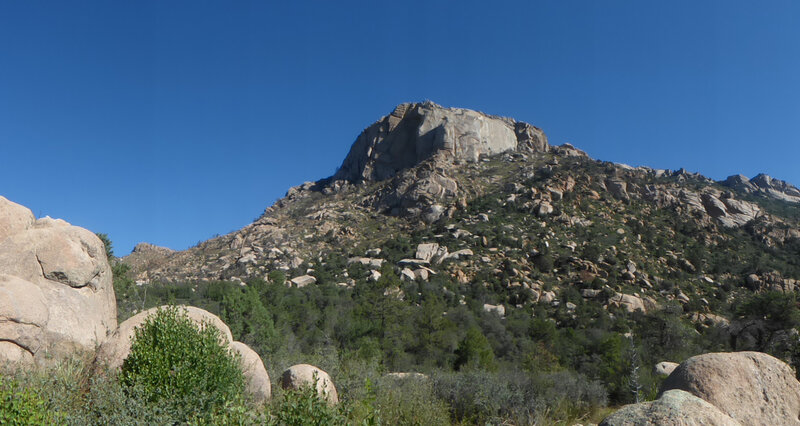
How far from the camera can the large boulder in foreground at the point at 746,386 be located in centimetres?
693

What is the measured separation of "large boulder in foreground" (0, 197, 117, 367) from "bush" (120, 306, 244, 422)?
1514mm

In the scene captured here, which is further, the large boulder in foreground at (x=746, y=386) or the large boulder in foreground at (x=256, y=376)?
the large boulder in foreground at (x=256, y=376)

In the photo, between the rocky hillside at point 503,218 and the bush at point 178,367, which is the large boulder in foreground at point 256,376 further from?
the rocky hillside at point 503,218

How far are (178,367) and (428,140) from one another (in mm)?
56174

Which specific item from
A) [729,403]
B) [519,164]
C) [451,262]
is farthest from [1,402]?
[519,164]

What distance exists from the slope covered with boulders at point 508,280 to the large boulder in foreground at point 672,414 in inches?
283

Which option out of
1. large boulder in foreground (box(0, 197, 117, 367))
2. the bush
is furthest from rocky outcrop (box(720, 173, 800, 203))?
large boulder in foreground (box(0, 197, 117, 367))

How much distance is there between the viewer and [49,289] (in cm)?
871

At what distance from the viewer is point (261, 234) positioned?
44.6 m

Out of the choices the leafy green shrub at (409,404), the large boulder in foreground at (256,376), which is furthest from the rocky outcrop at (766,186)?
the large boulder in foreground at (256,376)

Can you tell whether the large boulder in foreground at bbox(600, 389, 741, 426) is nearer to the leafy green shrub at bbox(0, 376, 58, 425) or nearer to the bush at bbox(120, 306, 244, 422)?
the bush at bbox(120, 306, 244, 422)

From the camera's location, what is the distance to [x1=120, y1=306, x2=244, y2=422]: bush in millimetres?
6906

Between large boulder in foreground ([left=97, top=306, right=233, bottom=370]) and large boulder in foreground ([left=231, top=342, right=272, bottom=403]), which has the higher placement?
large boulder in foreground ([left=97, top=306, right=233, bottom=370])

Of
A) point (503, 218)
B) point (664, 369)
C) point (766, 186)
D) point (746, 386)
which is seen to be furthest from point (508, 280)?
point (766, 186)
